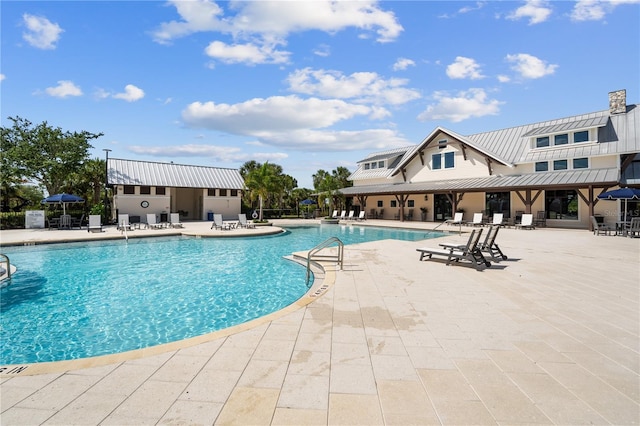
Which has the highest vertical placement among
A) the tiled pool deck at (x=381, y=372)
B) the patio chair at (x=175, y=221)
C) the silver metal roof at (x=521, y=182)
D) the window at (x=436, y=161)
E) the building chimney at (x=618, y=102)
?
the building chimney at (x=618, y=102)

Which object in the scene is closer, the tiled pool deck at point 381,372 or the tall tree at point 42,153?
the tiled pool deck at point 381,372

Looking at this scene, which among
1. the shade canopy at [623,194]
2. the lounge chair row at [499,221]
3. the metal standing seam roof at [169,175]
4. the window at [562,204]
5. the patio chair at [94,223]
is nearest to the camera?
the shade canopy at [623,194]

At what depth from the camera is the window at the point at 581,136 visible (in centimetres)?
2123

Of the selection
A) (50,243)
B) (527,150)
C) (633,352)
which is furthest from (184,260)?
(527,150)

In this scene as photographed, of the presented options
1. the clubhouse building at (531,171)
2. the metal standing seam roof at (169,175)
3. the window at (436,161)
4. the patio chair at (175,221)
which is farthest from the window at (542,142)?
the patio chair at (175,221)

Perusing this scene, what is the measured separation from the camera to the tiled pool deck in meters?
2.62

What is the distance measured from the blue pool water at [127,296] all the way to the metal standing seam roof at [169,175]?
44.4 feet

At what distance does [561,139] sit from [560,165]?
197 cm

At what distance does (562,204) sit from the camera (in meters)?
21.3

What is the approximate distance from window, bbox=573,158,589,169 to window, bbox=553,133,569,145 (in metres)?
1.66

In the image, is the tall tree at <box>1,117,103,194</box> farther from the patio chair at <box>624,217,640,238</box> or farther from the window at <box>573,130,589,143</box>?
the window at <box>573,130,589,143</box>

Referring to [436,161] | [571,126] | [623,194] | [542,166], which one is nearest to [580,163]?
[542,166]

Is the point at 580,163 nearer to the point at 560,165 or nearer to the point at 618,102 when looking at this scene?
the point at 560,165

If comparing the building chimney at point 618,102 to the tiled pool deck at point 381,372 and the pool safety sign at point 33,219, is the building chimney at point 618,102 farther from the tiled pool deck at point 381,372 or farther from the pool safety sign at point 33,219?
the pool safety sign at point 33,219
